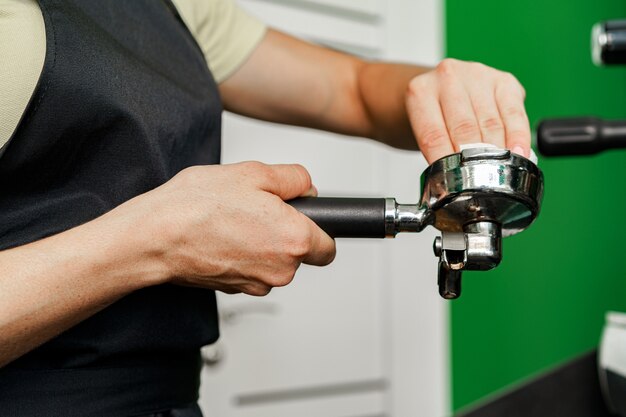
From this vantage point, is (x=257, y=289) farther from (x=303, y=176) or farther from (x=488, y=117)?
(x=488, y=117)

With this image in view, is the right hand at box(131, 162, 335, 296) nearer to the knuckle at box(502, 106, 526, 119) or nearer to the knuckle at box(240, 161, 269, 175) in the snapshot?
the knuckle at box(240, 161, 269, 175)

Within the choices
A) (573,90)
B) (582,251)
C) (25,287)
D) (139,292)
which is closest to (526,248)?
(582,251)

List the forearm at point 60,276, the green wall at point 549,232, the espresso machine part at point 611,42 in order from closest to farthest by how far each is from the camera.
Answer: the forearm at point 60,276
the espresso machine part at point 611,42
the green wall at point 549,232

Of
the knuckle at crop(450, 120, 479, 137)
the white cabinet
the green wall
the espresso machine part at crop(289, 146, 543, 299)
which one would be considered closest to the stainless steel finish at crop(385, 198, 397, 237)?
the espresso machine part at crop(289, 146, 543, 299)

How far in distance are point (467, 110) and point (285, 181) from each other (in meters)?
0.16

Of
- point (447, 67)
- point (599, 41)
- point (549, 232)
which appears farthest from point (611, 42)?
point (549, 232)

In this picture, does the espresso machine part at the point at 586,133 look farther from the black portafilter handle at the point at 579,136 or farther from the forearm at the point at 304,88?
the forearm at the point at 304,88

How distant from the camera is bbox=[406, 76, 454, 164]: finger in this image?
1.71 ft

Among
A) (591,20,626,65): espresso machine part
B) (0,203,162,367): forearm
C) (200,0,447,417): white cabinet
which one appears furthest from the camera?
(200,0,447,417): white cabinet

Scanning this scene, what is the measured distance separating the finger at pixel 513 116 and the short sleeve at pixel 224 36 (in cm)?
31

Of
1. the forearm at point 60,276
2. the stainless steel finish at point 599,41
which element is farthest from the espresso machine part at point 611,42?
the forearm at point 60,276

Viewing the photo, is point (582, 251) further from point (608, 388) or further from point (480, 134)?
point (480, 134)

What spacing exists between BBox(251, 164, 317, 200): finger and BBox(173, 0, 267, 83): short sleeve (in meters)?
0.28

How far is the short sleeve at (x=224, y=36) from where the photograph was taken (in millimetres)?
706
